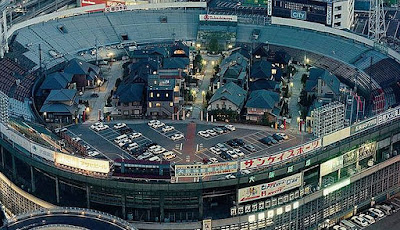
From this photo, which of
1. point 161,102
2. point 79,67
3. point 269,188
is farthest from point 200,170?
point 79,67

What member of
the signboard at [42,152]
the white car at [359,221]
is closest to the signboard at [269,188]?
the white car at [359,221]

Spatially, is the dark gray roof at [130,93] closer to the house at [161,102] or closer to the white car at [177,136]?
the house at [161,102]

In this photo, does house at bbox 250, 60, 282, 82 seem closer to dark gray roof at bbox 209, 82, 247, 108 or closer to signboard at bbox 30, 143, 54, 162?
dark gray roof at bbox 209, 82, 247, 108

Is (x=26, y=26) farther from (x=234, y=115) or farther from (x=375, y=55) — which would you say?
(x=375, y=55)

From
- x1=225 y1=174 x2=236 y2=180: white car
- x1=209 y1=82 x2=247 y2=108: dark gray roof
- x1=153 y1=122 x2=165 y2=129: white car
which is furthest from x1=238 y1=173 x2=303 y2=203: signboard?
x1=153 y1=122 x2=165 y2=129: white car

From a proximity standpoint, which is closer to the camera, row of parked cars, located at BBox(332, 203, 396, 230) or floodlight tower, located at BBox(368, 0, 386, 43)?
row of parked cars, located at BBox(332, 203, 396, 230)
